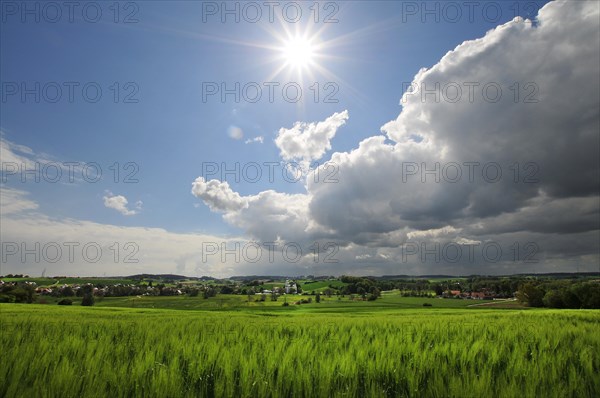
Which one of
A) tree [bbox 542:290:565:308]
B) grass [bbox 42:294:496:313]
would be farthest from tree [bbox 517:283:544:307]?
grass [bbox 42:294:496:313]

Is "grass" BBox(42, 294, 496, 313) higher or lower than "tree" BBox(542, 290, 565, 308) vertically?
lower

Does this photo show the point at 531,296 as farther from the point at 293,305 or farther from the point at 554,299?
the point at 293,305

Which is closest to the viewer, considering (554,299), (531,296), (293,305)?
(554,299)

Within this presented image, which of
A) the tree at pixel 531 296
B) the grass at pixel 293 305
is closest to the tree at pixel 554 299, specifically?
the tree at pixel 531 296

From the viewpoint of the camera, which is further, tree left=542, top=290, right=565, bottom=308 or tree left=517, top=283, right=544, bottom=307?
tree left=517, top=283, right=544, bottom=307

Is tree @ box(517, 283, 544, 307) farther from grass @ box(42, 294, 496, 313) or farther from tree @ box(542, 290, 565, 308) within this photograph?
grass @ box(42, 294, 496, 313)

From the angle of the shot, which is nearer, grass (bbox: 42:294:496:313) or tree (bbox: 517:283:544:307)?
grass (bbox: 42:294:496:313)

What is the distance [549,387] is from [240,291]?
195 m

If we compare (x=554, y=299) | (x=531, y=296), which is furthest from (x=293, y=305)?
(x=554, y=299)

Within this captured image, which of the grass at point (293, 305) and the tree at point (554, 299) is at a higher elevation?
the tree at point (554, 299)

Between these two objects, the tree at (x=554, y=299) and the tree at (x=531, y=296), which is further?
the tree at (x=531, y=296)

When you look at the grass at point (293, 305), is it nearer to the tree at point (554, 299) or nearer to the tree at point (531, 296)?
the tree at point (531, 296)

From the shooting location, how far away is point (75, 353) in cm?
Answer: 470

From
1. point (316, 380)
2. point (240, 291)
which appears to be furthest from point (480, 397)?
point (240, 291)
